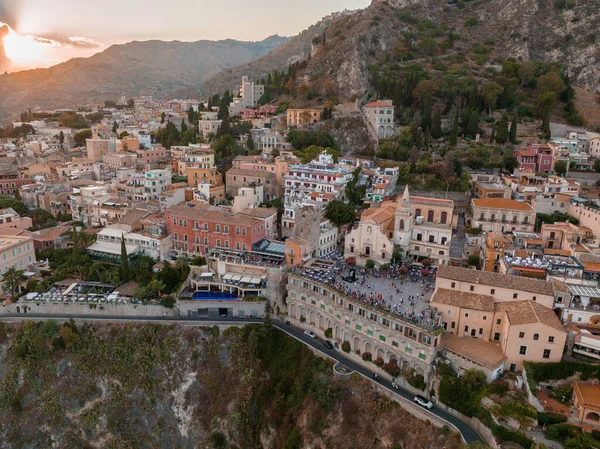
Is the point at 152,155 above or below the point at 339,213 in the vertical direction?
above

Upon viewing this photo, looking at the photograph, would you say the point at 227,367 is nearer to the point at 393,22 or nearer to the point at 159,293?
the point at 159,293

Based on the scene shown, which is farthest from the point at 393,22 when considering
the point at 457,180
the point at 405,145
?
the point at 457,180

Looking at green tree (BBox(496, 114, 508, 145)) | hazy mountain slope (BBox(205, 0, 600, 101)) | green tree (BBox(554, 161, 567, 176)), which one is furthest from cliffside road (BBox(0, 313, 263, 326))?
hazy mountain slope (BBox(205, 0, 600, 101))

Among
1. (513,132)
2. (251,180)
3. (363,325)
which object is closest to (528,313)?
(363,325)

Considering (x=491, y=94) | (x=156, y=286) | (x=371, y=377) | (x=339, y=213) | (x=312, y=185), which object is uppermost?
(x=491, y=94)

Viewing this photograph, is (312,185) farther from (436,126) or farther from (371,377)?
(371,377)

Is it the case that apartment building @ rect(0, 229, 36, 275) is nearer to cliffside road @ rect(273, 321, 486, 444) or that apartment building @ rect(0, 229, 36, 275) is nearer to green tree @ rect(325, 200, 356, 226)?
cliffside road @ rect(273, 321, 486, 444)
